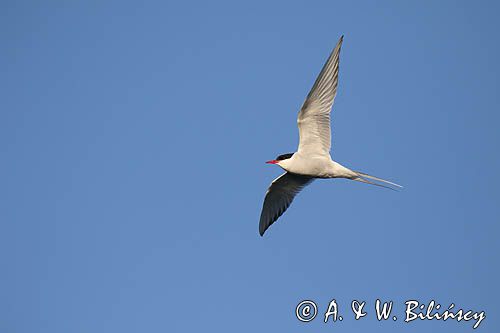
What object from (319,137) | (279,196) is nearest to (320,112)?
(319,137)

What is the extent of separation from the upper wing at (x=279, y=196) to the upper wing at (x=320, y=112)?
4.31 feet

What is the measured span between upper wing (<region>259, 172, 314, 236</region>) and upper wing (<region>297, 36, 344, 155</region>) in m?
1.31

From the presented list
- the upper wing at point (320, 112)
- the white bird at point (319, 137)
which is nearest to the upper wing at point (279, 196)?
the white bird at point (319, 137)

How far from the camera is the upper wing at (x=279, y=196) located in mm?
12680

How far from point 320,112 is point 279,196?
242 centimetres

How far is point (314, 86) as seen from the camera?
10.7 m

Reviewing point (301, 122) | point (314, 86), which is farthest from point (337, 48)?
point (301, 122)

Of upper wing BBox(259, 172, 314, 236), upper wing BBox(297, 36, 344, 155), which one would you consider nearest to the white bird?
upper wing BBox(297, 36, 344, 155)

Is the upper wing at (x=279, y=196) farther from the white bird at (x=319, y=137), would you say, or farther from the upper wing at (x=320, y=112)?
the upper wing at (x=320, y=112)

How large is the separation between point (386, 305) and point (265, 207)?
3102 mm

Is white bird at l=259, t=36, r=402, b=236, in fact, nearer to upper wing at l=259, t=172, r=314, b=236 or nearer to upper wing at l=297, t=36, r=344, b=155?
upper wing at l=297, t=36, r=344, b=155

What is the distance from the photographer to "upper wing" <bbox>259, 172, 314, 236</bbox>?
12.7 m

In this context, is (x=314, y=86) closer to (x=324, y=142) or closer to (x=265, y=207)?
(x=324, y=142)

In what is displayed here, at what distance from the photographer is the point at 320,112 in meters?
11.1
